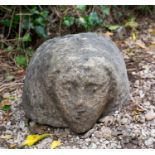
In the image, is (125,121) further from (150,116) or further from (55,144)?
(55,144)

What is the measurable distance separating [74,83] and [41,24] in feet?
4.28

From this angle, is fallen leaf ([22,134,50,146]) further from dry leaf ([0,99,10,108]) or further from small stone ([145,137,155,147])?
small stone ([145,137,155,147])

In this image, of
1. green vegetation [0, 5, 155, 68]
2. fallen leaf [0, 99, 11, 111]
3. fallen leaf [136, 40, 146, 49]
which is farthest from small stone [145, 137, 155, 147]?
green vegetation [0, 5, 155, 68]

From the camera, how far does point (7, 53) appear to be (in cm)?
362

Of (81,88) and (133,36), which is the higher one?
(133,36)

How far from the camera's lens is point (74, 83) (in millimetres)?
2467

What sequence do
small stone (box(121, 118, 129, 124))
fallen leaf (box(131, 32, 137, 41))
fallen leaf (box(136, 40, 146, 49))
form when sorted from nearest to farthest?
small stone (box(121, 118, 129, 124)) → fallen leaf (box(136, 40, 146, 49)) → fallen leaf (box(131, 32, 137, 41))

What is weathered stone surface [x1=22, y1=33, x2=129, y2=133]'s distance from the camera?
8.11 feet

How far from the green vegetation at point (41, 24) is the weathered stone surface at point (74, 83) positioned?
2.97 feet

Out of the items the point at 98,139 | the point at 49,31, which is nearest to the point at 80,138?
the point at 98,139

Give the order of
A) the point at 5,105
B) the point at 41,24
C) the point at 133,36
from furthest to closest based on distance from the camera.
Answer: the point at 133,36 → the point at 41,24 → the point at 5,105

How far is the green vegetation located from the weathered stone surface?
35.7 inches

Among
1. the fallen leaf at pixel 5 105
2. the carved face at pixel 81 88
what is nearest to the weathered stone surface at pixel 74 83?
the carved face at pixel 81 88

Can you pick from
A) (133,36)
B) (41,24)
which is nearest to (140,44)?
(133,36)
